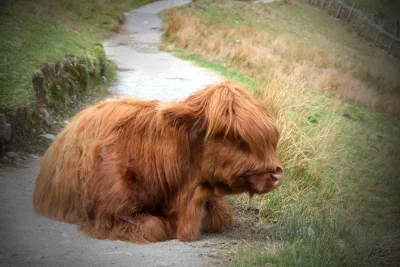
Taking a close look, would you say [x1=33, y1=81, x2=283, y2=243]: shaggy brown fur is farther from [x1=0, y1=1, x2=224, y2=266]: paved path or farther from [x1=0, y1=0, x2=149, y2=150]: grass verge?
[x1=0, y1=0, x2=149, y2=150]: grass verge

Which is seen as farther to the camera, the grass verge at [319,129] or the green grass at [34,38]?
the green grass at [34,38]

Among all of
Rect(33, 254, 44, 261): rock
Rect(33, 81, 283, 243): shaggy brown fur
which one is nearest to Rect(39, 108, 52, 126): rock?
Rect(33, 81, 283, 243): shaggy brown fur

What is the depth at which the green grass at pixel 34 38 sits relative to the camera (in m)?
6.30

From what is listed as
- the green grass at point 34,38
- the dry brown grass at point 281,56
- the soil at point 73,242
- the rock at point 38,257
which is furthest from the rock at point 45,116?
the dry brown grass at point 281,56

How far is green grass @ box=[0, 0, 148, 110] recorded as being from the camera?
6301mm

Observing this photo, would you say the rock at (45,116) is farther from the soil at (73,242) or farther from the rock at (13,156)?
the rock at (13,156)

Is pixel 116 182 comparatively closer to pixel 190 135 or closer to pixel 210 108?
pixel 190 135

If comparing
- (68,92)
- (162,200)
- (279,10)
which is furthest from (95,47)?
(162,200)

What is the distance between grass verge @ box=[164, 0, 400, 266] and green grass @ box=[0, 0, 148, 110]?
2963mm

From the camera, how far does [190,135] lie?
3484 millimetres

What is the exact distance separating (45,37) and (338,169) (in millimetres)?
5263

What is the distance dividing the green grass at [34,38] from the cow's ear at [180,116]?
2941 mm

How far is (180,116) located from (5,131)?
281 centimetres

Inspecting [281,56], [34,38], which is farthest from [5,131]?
[281,56]
